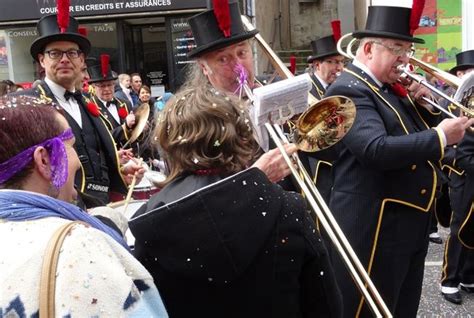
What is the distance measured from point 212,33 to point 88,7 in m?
10.7

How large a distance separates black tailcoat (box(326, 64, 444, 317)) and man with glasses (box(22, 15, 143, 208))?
1.43 meters

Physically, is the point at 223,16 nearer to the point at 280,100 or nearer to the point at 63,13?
the point at 280,100

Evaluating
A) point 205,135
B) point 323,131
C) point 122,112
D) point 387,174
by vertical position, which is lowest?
point 122,112

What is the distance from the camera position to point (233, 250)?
145 centimetres

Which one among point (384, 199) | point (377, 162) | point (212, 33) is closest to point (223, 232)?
point (377, 162)

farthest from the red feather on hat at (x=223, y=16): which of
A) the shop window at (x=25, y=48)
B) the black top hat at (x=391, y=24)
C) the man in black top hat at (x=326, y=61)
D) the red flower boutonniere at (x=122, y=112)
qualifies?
the shop window at (x=25, y=48)

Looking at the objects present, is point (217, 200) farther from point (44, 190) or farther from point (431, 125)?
point (431, 125)

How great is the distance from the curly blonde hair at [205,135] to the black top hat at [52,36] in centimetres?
223

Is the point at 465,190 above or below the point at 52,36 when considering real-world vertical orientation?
below

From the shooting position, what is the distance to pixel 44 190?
132 centimetres

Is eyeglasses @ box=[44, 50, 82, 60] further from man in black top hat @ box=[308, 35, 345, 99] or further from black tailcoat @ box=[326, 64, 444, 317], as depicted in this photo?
man in black top hat @ box=[308, 35, 345, 99]

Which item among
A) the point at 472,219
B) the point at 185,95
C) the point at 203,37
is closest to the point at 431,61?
the point at 472,219

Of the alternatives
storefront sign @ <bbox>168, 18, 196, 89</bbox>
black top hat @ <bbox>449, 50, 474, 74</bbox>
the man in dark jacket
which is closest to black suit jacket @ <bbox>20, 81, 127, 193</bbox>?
the man in dark jacket

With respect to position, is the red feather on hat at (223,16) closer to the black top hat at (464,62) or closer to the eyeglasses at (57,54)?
the eyeglasses at (57,54)
